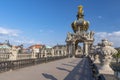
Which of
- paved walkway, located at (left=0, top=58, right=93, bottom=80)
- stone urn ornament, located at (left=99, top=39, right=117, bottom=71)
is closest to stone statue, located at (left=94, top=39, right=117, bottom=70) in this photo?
stone urn ornament, located at (left=99, top=39, right=117, bottom=71)

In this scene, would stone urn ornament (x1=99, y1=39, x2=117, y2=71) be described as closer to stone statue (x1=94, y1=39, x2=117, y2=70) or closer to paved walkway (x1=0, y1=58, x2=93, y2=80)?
stone statue (x1=94, y1=39, x2=117, y2=70)

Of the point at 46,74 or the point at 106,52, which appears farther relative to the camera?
the point at 46,74

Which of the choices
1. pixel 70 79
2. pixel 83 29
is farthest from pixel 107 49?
pixel 83 29

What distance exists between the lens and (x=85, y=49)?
223 feet

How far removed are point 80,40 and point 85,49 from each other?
3994 mm

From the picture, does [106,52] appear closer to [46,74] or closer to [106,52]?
[106,52]

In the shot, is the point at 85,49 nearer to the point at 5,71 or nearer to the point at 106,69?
the point at 5,71

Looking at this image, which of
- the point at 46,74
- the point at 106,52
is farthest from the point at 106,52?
the point at 46,74

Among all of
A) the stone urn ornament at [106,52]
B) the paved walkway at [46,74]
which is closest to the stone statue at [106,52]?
the stone urn ornament at [106,52]

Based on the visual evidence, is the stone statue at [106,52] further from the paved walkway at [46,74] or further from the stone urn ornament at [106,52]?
the paved walkway at [46,74]

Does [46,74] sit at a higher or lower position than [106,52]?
lower

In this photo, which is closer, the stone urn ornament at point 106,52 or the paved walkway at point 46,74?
the stone urn ornament at point 106,52

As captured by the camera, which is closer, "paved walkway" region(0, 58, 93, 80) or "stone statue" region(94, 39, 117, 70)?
"stone statue" region(94, 39, 117, 70)

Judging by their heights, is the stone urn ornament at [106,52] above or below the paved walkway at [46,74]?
above
